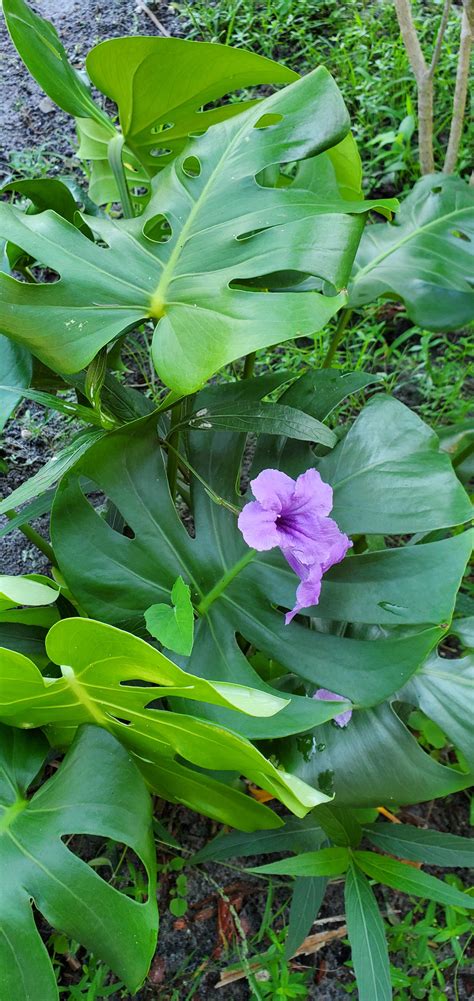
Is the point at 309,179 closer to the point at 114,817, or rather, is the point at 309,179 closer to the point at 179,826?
the point at 114,817

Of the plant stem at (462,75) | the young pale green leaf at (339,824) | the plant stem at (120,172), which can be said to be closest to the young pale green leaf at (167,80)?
the plant stem at (120,172)

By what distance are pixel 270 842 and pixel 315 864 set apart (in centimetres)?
14

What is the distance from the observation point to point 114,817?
33.7 inches

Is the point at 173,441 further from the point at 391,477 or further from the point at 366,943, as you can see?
the point at 366,943

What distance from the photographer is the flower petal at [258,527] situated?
36.0 inches

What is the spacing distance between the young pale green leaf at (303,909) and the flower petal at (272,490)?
530 millimetres

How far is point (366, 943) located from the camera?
0.98 m

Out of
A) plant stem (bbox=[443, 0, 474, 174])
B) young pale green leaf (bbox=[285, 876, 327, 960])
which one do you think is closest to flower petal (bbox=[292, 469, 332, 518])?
young pale green leaf (bbox=[285, 876, 327, 960])

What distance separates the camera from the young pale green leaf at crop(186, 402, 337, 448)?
95 centimetres

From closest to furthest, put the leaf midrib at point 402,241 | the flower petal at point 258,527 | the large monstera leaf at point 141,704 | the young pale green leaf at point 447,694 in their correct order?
the large monstera leaf at point 141,704, the flower petal at point 258,527, the young pale green leaf at point 447,694, the leaf midrib at point 402,241

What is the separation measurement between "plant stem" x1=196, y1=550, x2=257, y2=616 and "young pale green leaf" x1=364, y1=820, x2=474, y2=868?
398 millimetres

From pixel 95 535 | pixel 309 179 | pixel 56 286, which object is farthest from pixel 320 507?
pixel 309 179

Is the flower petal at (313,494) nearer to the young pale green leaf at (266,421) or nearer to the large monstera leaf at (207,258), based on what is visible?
the young pale green leaf at (266,421)

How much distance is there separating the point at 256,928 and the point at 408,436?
0.80 metres
